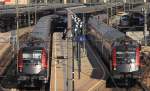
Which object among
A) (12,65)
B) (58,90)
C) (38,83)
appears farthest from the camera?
(12,65)

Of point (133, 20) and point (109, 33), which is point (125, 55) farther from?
point (133, 20)

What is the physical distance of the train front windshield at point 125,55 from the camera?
29656 mm

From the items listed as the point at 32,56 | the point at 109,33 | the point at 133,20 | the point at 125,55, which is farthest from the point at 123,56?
the point at 133,20

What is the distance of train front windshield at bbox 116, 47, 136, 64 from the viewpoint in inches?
1168

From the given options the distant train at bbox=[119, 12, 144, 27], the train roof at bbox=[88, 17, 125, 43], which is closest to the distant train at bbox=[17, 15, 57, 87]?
the train roof at bbox=[88, 17, 125, 43]

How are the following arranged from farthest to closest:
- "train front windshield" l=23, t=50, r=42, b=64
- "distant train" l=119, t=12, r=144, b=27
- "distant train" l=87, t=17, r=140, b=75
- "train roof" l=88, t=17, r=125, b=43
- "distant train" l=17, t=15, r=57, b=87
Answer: "distant train" l=119, t=12, r=144, b=27
"train roof" l=88, t=17, r=125, b=43
"distant train" l=87, t=17, r=140, b=75
"train front windshield" l=23, t=50, r=42, b=64
"distant train" l=17, t=15, r=57, b=87

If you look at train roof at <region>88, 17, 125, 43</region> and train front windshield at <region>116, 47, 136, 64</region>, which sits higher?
train roof at <region>88, 17, 125, 43</region>

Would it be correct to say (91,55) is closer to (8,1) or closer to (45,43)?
(45,43)

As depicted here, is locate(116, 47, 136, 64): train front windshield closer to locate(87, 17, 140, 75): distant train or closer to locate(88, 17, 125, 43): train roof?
locate(87, 17, 140, 75): distant train

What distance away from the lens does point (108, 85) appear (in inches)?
1193

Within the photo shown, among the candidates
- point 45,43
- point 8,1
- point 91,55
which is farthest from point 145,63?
point 8,1

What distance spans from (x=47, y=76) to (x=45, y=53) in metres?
1.31

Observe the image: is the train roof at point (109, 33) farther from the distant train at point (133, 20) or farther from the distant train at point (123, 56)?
the distant train at point (133, 20)

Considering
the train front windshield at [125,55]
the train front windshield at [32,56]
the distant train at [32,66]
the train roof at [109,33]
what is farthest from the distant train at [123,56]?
the train front windshield at [32,56]
